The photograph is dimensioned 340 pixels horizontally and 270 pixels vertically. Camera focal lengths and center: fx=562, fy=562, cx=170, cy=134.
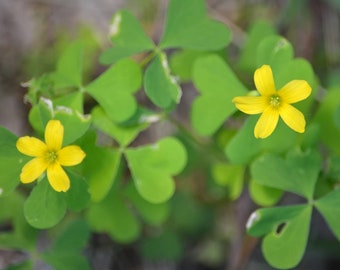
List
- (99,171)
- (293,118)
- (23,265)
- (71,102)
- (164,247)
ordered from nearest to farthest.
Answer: (293,118), (71,102), (99,171), (23,265), (164,247)

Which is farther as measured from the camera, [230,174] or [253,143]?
[230,174]

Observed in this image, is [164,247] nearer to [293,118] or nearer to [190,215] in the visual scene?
[190,215]

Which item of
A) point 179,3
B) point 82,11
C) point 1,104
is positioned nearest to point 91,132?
point 179,3

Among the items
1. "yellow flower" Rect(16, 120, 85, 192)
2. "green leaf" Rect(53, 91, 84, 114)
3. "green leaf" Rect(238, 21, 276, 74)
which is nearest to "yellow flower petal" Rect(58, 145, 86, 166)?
"yellow flower" Rect(16, 120, 85, 192)

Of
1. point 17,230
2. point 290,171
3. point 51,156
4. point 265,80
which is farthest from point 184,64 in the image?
point 17,230

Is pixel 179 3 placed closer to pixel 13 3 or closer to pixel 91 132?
pixel 91 132

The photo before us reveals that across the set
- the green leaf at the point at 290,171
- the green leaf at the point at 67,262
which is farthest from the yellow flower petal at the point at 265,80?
the green leaf at the point at 67,262

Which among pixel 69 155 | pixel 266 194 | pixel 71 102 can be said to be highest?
pixel 71 102
